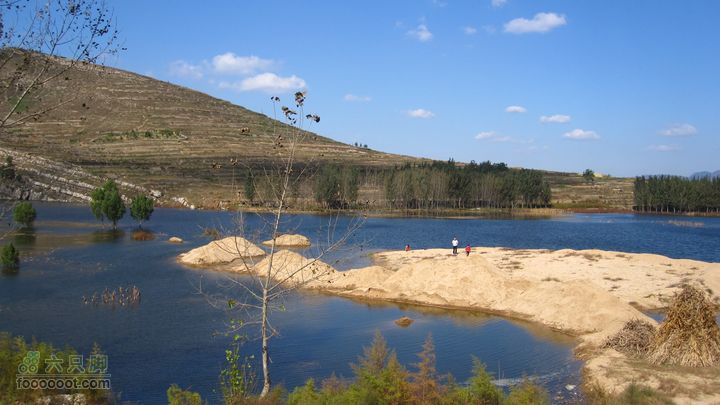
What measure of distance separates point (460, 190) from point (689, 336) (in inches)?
5006

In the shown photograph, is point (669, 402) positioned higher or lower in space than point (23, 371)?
lower

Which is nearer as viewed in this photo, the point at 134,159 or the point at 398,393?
the point at 398,393

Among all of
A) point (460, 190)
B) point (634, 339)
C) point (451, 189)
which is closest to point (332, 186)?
point (451, 189)

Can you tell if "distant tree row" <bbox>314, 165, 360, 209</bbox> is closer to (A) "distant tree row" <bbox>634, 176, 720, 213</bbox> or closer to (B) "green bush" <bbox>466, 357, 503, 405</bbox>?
(A) "distant tree row" <bbox>634, 176, 720, 213</bbox>

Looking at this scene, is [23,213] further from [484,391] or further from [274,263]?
[484,391]

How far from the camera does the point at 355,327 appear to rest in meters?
30.4

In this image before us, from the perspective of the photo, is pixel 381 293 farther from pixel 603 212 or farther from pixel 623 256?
pixel 603 212

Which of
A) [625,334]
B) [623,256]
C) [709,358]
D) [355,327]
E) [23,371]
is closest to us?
[23,371]

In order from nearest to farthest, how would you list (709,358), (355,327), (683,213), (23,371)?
Answer: (23,371) → (709,358) → (355,327) → (683,213)

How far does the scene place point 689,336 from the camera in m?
22.4

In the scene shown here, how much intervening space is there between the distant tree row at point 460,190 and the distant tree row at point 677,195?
83.8 feet

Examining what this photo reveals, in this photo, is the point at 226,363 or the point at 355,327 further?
the point at 355,327

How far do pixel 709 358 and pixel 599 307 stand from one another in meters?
8.51

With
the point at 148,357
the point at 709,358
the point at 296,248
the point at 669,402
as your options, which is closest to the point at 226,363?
the point at 148,357
